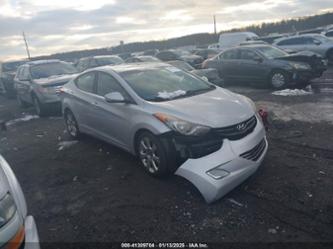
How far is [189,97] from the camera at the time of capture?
210 inches

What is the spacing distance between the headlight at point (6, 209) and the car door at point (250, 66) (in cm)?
1120

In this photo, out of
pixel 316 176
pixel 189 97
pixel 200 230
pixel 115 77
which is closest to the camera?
pixel 200 230

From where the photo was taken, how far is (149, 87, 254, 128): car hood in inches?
180

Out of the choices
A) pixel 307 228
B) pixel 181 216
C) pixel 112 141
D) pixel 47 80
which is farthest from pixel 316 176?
pixel 47 80

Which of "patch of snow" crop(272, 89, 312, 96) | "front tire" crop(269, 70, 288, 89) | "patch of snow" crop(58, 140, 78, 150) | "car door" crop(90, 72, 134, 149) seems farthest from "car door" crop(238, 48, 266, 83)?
"car door" crop(90, 72, 134, 149)

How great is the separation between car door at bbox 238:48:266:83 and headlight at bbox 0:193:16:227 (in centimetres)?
1120

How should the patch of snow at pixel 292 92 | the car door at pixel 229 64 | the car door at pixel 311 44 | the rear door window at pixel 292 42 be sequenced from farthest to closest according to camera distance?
the rear door window at pixel 292 42 → the car door at pixel 311 44 → the car door at pixel 229 64 → the patch of snow at pixel 292 92

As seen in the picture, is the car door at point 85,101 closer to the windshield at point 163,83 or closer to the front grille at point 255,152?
the windshield at point 163,83

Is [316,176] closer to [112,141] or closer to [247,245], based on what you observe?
[247,245]

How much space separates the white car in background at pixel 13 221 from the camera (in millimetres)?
2418

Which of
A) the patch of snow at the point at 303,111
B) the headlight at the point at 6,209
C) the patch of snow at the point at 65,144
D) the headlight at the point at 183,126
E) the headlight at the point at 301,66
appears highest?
the headlight at the point at 6,209

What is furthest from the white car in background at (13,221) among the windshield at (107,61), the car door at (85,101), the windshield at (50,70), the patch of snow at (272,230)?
the windshield at (107,61)

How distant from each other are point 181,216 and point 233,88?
10091 mm

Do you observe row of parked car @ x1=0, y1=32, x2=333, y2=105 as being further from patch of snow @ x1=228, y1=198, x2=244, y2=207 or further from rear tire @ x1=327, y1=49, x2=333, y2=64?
patch of snow @ x1=228, y1=198, x2=244, y2=207
